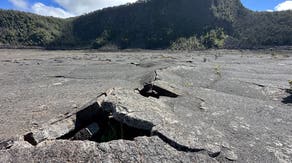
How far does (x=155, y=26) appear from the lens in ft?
219

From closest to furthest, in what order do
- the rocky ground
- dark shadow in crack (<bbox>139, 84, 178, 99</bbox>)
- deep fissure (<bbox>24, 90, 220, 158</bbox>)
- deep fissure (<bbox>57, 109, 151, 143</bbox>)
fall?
the rocky ground < deep fissure (<bbox>24, 90, 220, 158</bbox>) < deep fissure (<bbox>57, 109, 151, 143</bbox>) < dark shadow in crack (<bbox>139, 84, 178, 99</bbox>)

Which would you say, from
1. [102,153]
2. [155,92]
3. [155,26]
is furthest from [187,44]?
[102,153]

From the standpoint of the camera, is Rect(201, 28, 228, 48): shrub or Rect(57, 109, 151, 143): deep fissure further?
Rect(201, 28, 228, 48): shrub

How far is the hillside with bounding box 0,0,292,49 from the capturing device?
5244 cm

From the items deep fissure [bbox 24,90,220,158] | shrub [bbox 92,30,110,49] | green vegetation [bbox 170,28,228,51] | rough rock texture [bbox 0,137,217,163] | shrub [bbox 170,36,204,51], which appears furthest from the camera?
shrub [bbox 92,30,110,49]

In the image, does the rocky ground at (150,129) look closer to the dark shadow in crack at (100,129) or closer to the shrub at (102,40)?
the dark shadow in crack at (100,129)

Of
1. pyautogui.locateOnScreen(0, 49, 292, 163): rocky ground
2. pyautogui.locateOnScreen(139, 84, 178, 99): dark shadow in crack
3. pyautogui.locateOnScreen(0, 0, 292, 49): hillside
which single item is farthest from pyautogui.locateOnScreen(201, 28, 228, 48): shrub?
pyautogui.locateOnScreen(139, 84, 178, 99): dark shadow in crack

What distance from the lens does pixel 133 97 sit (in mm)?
5344

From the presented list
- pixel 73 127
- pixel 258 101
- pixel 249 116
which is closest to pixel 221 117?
pixel 249 116

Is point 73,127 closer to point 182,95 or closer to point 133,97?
point 133,97

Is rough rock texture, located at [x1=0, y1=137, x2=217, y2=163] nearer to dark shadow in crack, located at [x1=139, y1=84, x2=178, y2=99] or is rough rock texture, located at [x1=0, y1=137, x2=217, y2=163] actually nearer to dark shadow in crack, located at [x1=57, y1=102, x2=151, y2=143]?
dark shadow in crack, located at [x1=57, y1=102, x2=151, y2=143]

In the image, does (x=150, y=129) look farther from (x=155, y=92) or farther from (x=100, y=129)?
(x=155, y=92)

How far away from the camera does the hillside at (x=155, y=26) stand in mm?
52438

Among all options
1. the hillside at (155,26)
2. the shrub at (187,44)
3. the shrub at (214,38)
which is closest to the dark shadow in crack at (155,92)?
the hillside at (155,26)
